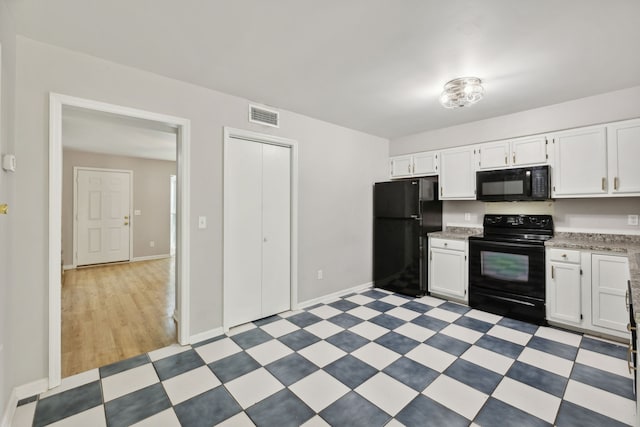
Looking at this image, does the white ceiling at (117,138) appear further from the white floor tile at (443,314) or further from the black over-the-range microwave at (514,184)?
the black over-the-range microwave at (514,184)

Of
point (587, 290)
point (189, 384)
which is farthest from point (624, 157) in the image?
point (189, 384)

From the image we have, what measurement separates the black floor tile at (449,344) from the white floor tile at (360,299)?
1.11 m

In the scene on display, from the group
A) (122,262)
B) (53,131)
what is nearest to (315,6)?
(53,131)

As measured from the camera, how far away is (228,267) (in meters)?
2.84

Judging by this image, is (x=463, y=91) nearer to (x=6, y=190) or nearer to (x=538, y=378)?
(x=538, y=378)

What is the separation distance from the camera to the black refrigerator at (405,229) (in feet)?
12.8

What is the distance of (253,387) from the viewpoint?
2.00 metres

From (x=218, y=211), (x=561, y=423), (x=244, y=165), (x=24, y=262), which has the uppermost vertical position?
(x=244, y=165)

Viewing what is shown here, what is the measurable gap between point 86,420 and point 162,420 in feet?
1.48

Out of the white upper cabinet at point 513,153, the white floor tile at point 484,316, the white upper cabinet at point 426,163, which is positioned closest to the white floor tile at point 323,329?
the white floor tile at point 484,316

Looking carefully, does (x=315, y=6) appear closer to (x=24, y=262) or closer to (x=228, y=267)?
(x=228, y=267)

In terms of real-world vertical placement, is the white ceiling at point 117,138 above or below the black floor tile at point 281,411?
above

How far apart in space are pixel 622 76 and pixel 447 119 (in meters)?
1.56

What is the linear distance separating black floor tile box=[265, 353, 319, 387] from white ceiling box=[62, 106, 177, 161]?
229cm
